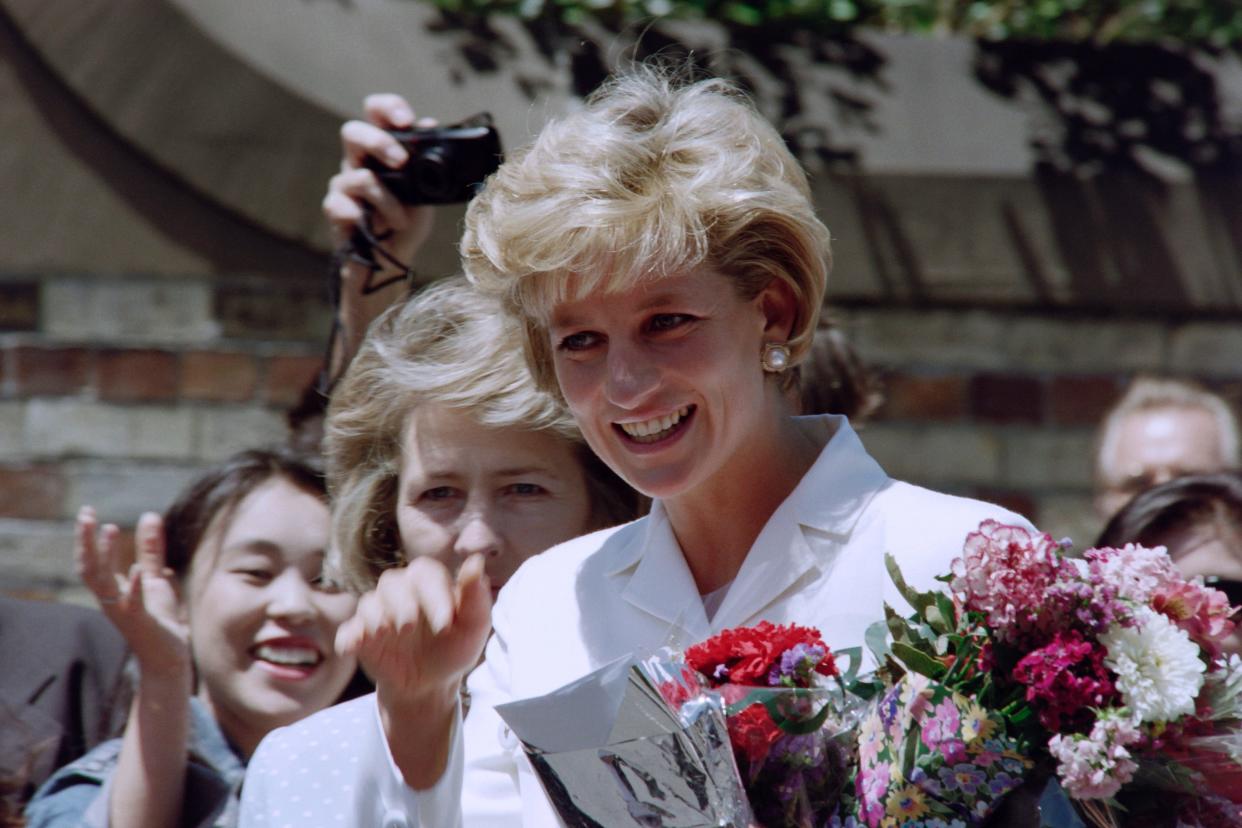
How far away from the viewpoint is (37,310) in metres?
3.80

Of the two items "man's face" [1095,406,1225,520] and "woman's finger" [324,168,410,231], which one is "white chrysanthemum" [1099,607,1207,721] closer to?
"woman's finger" [324,168,410,231]

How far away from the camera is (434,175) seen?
275cm

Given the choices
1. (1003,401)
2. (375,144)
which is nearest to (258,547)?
(375,144)

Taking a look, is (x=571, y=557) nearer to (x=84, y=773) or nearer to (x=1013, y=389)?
(x=84, y=773)

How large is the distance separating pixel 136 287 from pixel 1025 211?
204cm

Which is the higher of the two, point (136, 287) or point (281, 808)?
point (136, 287)

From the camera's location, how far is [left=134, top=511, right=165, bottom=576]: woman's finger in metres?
2.48

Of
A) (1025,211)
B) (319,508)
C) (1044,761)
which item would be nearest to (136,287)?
(319,508)

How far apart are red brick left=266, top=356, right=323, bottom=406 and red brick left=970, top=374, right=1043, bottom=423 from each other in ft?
5.05

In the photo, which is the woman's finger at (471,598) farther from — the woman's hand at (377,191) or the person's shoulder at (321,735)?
the woman's hand at (377,191)

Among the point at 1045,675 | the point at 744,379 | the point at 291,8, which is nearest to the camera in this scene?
the point at 1045,675

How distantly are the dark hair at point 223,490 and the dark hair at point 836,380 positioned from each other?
2.81 feet

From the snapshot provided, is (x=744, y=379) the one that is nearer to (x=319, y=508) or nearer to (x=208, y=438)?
(x=319, y=508)

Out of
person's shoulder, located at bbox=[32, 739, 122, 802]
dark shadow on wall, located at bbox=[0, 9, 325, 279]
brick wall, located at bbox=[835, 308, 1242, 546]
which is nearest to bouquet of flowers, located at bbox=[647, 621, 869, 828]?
person's shoulder, located at bbox=[32, 739, 122, 802]
